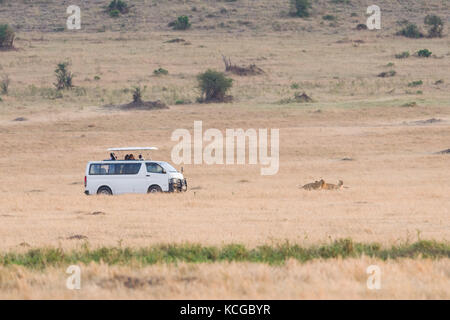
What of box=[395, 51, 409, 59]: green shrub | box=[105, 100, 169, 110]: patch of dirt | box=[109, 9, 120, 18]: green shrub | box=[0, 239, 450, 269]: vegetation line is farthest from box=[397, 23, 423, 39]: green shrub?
box=[0, 239, 450, 269]: vegetation line

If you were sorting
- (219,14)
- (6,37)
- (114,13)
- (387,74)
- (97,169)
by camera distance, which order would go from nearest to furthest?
(97,169) < (387,74) < (6,37) < (219,14) < (114,13)

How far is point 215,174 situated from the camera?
36.7 metres

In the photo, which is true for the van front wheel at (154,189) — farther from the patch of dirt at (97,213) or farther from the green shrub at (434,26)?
the green shrub at (434,26)

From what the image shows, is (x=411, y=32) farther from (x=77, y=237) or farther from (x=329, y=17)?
(x=77, y=237)

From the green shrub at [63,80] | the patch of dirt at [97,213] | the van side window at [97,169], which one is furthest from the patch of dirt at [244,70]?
the patch of dirt at [97,213]

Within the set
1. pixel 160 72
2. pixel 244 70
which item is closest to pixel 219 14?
pixel 244 70

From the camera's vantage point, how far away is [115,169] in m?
28.7

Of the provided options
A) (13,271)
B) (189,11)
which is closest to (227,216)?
(13,271)

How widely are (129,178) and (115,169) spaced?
1.91 ft

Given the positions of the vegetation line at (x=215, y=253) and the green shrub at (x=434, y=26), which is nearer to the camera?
the vegetation line at (x=215, y=253)

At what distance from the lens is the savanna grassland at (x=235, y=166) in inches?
511

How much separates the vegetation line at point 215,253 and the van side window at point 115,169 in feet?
42.4

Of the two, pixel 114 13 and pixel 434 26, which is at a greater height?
pixel 114 13

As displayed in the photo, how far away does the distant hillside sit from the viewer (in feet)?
314
